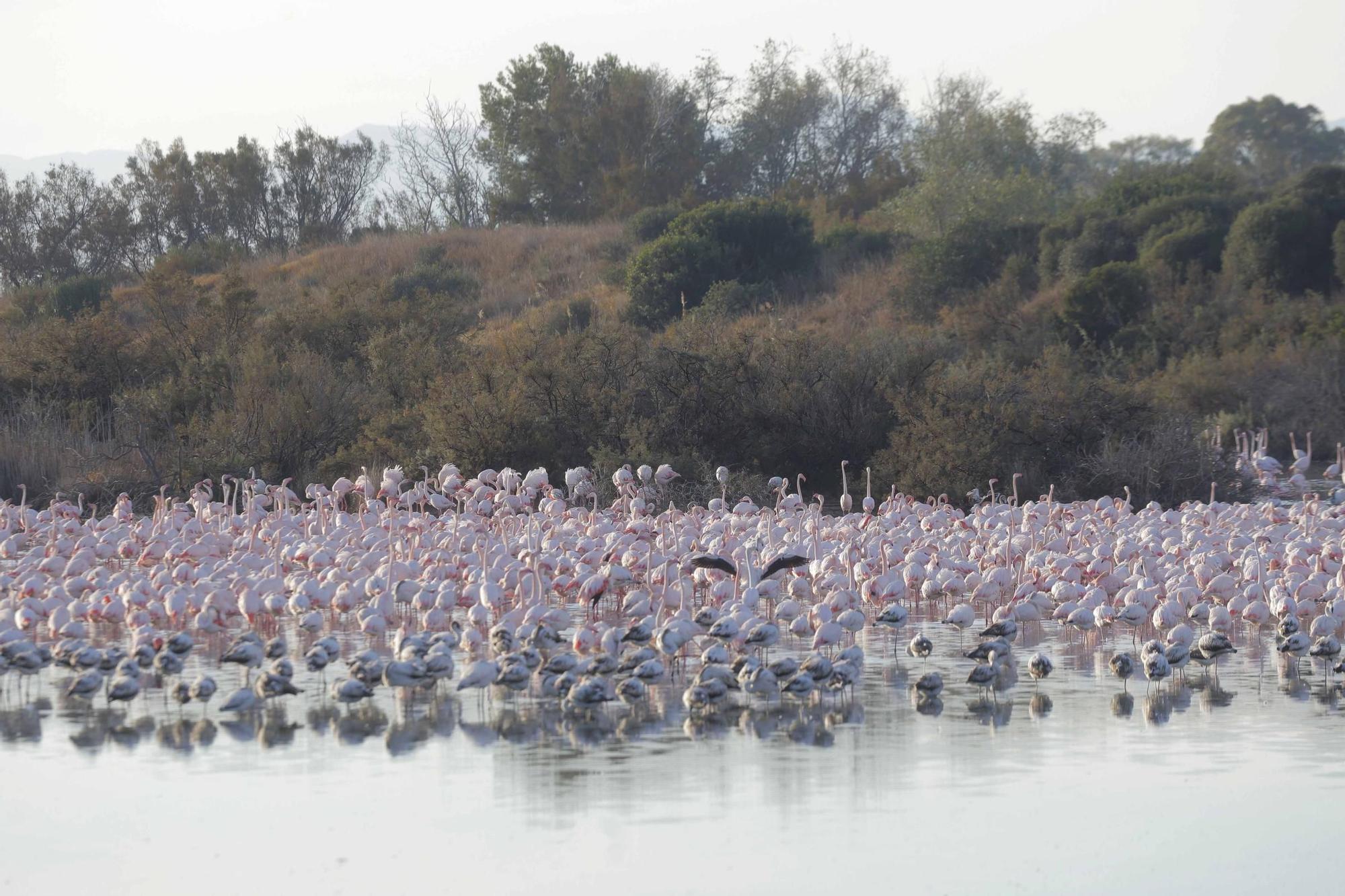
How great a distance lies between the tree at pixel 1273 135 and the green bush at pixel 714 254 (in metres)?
40.2

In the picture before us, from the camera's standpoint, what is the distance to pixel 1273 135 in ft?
242

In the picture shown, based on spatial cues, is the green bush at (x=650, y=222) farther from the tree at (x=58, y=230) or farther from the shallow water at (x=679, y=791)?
the shallow water at (x=679, y=791)

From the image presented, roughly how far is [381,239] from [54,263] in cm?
1016

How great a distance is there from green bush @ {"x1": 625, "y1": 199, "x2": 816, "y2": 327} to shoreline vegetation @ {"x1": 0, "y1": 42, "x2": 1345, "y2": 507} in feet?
Answer: 0.27

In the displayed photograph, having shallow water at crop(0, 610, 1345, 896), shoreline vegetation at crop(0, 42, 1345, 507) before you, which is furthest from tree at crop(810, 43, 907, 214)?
shallow water at crop(0, 610, 1345, 896)

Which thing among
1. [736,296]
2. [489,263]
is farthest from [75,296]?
[736,296]

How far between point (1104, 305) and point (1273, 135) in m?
48.9

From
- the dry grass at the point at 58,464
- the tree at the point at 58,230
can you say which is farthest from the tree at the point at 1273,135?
the dry grass at the point at 58,464

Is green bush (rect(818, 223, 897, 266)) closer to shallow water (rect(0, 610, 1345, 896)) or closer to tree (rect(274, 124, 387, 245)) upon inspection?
tree (rect(274, 124, 387, 245))

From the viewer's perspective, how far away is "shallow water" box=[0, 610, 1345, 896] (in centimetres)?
564

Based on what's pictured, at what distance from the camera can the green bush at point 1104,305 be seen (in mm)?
30625

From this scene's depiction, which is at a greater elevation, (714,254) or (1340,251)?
(714,254)

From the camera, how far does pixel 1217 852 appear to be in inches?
230

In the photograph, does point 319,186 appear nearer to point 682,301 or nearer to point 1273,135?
point 682,301
